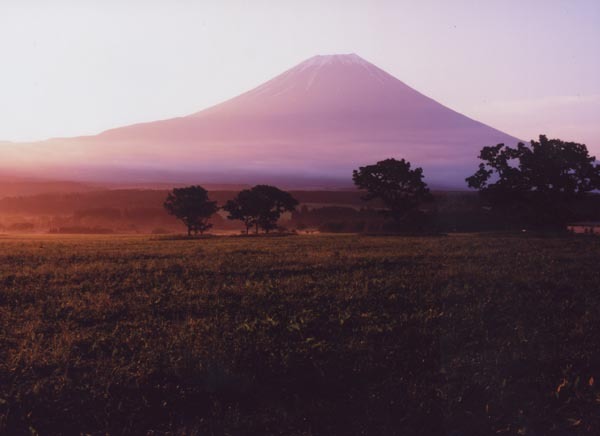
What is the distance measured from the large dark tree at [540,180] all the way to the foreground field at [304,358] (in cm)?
4764

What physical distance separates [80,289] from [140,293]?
1.87m

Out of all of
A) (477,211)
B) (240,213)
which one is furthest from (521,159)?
(240,213)

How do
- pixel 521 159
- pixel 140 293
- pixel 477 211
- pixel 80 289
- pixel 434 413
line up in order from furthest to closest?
pixel 477 211
pixel 521 159
pixel 80 289
pixel 140 293
pixel 434 413

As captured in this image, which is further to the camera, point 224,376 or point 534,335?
point 534,335

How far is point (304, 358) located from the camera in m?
7.02

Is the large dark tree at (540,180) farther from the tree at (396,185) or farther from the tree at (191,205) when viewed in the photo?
the tree at (191,205)

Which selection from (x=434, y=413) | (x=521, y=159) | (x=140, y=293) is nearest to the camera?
(x=434, y=413)

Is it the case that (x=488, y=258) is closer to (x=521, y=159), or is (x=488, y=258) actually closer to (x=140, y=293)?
(x=140, y=293)

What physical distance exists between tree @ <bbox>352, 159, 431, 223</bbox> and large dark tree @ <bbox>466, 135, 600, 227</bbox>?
958cm

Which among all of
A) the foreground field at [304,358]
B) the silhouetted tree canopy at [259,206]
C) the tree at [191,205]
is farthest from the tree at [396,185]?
the foreground field at [304,358]

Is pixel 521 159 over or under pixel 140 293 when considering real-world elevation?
over

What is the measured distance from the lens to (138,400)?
19.2 ft

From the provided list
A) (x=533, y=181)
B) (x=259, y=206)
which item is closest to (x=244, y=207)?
(x=259, y=206)

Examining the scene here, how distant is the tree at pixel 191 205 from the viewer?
7738cm
